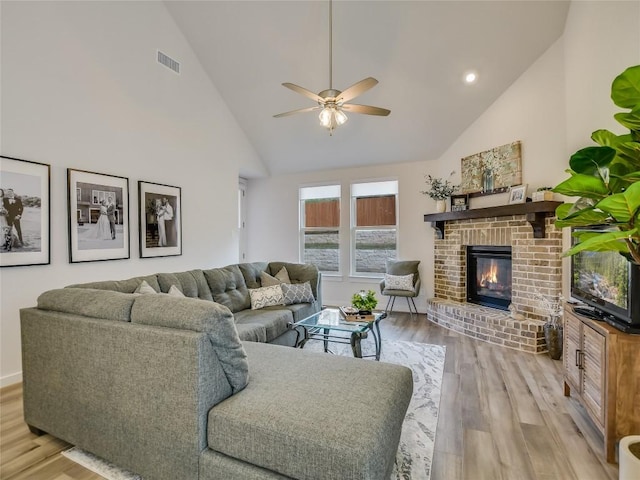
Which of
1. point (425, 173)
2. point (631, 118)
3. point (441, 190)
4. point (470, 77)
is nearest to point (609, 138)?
point (631, 118)

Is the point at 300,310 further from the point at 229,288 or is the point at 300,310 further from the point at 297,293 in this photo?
the point at 229,288

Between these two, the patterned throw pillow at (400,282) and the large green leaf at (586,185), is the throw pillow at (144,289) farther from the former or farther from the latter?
the patterned throw pillow at (400,282)

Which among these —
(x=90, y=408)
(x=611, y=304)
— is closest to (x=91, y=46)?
(x=90, y=408)

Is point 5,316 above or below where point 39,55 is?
below

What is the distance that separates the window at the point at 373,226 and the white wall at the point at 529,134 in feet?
A: 0.58

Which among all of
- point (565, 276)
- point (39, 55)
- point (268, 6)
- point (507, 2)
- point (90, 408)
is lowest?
point (90, 408)

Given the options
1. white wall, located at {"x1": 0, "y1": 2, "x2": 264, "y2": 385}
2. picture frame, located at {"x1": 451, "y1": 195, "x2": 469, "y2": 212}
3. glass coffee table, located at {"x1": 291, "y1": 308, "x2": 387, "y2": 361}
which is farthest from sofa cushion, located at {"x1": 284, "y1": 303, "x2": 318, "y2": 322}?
picture frame, located at {"x1": 451, "y1": 195, "x2": 469, "y2": 212}

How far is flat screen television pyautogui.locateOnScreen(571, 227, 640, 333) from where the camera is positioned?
1.82 m

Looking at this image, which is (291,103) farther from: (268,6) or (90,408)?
(90,408)

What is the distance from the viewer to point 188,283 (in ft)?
10.9

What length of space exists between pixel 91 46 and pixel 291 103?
8.10 ft

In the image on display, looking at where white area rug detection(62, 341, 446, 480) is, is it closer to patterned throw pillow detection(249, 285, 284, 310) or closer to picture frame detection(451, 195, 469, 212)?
patterned throw pillow detection(249, 285, 284, 310)

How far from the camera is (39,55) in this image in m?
2.99

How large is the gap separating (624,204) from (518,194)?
3420mm
